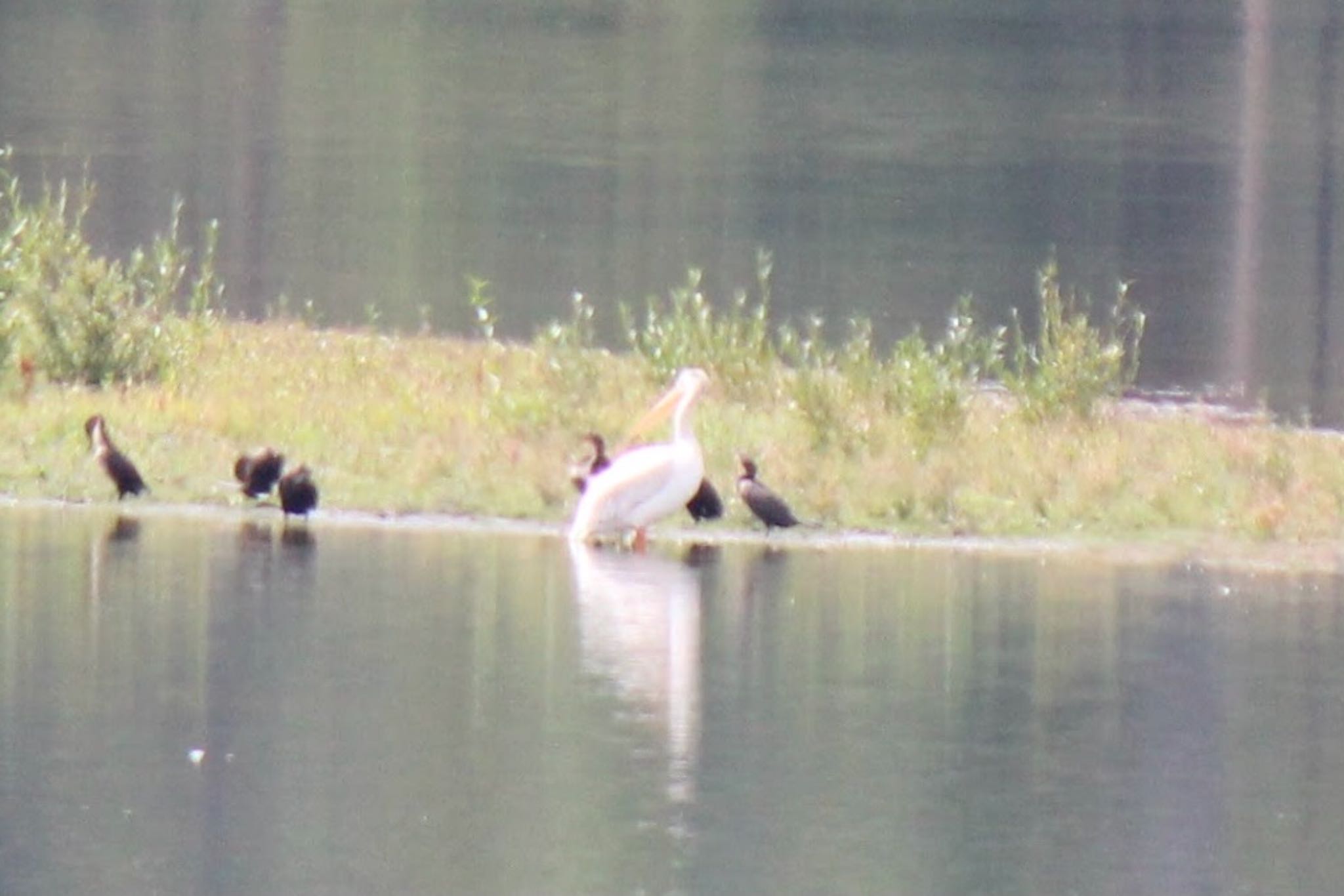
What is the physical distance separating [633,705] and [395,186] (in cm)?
2521

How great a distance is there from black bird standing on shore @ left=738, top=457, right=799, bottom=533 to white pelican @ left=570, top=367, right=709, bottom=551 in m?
0.24

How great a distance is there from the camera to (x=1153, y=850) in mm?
8617

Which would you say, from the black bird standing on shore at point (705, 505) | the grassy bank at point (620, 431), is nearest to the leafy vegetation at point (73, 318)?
the grassy bank at point (620, 431)

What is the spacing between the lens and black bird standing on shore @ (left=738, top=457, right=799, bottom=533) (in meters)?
13.7

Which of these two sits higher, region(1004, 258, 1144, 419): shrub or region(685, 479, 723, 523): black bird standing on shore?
region(1004, 258, 1144, 419): shrub

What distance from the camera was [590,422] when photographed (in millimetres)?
15812

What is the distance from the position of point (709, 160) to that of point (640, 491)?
1062 inches

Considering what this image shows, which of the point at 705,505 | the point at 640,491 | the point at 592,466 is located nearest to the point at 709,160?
the point at 592,466

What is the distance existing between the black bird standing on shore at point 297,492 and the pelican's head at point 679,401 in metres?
1.67

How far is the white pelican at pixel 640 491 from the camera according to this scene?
43.4 ft

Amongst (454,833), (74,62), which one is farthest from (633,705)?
(74,62)

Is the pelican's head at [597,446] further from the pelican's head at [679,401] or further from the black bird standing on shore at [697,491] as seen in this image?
the pelican's head at [679,401]

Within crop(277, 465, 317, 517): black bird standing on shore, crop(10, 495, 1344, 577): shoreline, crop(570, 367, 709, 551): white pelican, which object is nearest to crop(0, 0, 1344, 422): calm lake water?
crop(10, 495, 1344, 577): shoreline

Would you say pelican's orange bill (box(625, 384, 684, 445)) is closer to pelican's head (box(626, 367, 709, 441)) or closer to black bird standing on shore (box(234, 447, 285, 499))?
pelican's head (box(626, 367, 709, 441))
